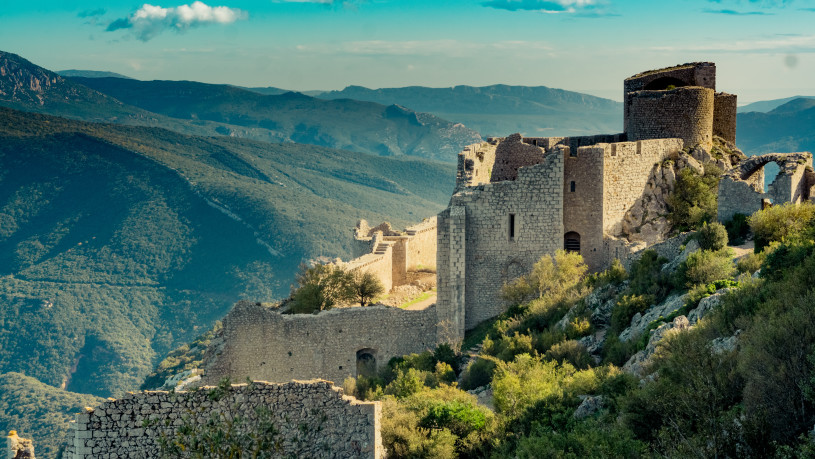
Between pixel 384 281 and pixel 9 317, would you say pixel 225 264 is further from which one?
pixel 384 281

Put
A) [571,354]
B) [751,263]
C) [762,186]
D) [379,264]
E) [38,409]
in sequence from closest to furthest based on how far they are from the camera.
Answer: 1. [751,263]
2. [571,354]
3. [762,186]
4. [379,264]
5. [38,409]

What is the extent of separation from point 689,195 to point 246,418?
18735 mm

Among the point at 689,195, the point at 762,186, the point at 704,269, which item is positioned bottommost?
the point at 704,269

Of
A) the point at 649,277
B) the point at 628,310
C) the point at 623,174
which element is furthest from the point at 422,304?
the point at 628,310

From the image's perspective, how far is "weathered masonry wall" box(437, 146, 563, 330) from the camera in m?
26.6

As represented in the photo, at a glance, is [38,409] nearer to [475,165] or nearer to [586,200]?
[475,165]

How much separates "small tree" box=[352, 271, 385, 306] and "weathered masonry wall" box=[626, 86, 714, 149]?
31.8ft

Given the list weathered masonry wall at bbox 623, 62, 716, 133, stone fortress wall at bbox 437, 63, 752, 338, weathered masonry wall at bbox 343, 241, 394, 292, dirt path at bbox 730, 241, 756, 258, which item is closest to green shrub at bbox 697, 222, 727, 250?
dirt path at bbox 730, 241, 756, 258

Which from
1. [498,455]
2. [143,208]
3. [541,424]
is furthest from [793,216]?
[143,208]

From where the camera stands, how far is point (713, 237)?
72.9ft

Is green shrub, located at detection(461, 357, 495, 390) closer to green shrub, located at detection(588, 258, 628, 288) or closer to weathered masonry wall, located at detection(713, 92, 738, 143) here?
green shrub, located at detection(588, 258, 628, 288)

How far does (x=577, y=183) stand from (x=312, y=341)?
865cm

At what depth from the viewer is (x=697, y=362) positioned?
1374cm

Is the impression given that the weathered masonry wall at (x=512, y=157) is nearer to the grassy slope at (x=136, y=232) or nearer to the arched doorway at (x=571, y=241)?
the arched doorway at (x=571, y=241)
